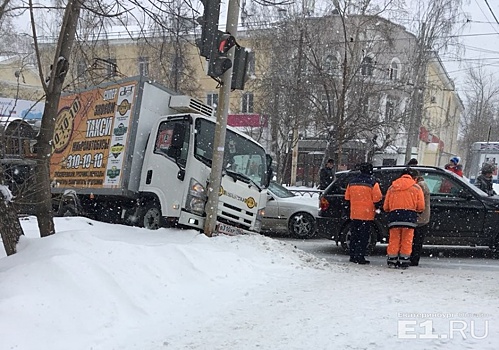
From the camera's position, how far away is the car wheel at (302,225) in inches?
470

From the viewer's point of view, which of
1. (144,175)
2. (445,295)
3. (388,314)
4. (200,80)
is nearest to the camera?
(388,314)

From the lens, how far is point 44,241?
529 centimetres

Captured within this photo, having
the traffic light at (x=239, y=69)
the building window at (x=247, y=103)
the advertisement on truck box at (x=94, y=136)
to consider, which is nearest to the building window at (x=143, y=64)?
the advertisement on truck box at (x=94, y=136)

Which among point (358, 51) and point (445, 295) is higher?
point (358, 51)

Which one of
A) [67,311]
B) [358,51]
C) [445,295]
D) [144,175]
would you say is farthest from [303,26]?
[67,311]

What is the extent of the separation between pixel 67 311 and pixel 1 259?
5.08 feet

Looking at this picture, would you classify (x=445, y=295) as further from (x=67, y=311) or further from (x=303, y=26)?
(x=303, y=26)

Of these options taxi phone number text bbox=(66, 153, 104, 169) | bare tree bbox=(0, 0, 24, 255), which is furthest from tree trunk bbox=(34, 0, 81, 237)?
taxi phone number text bbox=(66, 153, 104, 169)

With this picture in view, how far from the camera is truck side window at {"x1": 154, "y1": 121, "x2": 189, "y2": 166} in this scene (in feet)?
27.8

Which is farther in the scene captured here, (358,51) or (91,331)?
(358,51)

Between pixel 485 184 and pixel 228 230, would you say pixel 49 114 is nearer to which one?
pixel 228 230

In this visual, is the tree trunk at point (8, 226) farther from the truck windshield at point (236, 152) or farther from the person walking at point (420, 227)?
the person walking at point (420, 227)

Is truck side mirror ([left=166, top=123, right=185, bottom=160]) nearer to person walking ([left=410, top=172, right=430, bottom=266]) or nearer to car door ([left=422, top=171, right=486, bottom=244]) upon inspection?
person walking ([left=410, top=172, right=430, bottom=266])

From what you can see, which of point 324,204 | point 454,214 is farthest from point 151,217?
point 454,214
